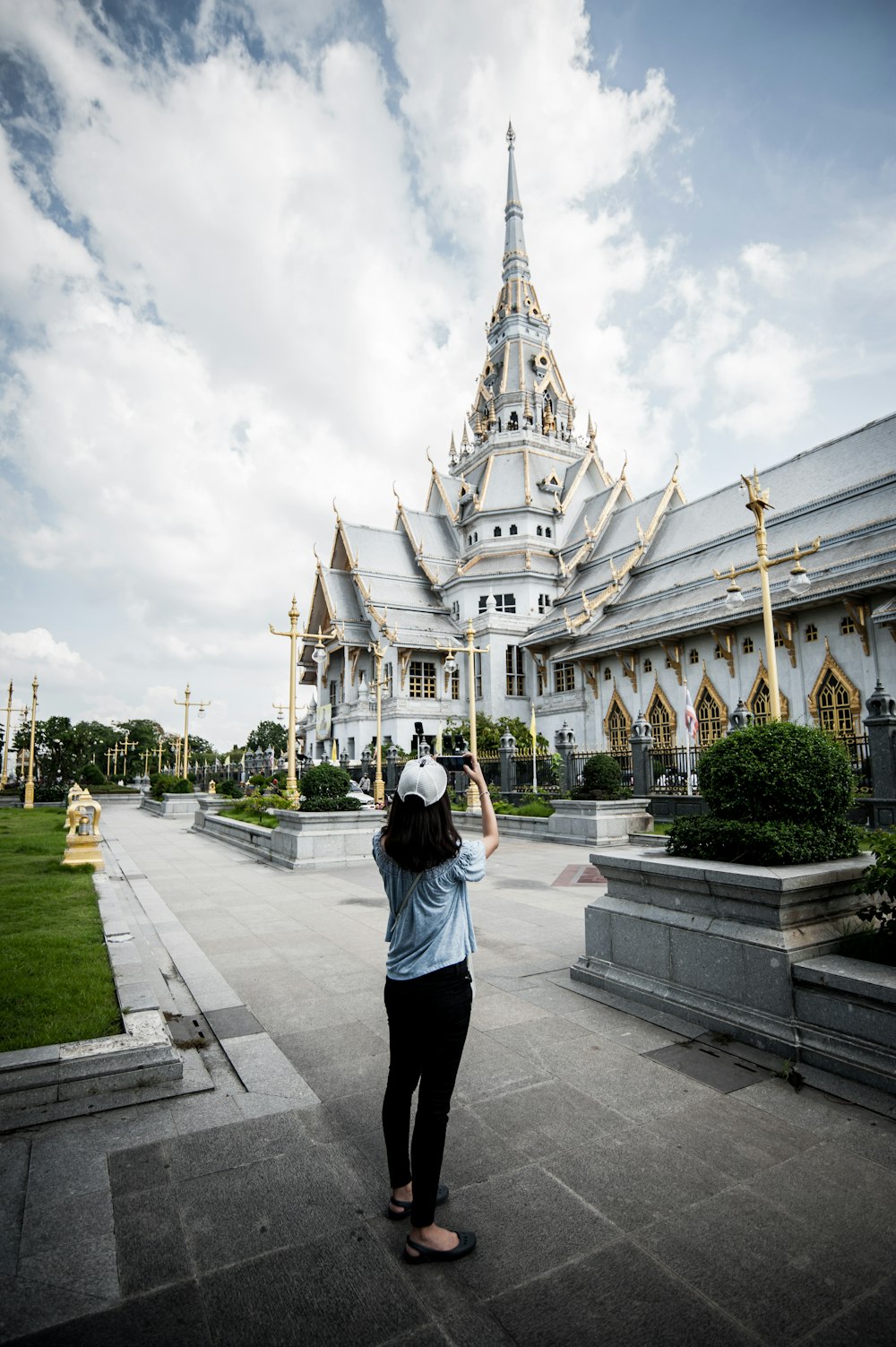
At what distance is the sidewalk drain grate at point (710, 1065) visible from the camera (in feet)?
12.8

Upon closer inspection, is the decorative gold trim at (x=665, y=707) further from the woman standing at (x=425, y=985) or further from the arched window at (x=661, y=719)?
the woman standing at (x=425, y=985)

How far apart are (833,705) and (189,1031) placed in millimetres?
23684

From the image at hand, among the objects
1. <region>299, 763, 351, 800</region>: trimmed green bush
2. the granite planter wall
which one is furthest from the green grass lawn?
<region>299, 763, 351, 800</region>: trimmed green bush

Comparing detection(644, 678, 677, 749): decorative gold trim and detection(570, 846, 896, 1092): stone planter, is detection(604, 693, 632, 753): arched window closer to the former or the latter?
detection(644, 678, 677, 749): decorative gold trim

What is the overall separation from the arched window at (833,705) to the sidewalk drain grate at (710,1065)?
21.4m

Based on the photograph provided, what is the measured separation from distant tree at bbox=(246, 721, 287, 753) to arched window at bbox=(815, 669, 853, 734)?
6377 cm

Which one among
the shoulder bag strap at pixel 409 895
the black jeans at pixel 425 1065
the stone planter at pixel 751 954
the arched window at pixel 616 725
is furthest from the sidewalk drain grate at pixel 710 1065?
the arched window at pixel 616 725

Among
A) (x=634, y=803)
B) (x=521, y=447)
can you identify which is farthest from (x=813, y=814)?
(x=521, y=447)

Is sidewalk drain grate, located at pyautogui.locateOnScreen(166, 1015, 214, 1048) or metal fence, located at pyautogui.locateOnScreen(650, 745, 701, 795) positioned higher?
metal fence, located at pyautogui.locateOnScreen(650, 745, 701, 795)

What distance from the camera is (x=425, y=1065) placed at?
8.64ft

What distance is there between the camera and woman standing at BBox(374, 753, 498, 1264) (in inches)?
101

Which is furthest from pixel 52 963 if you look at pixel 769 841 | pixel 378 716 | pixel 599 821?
pixel 378 716

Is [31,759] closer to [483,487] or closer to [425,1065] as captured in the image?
[483,487]

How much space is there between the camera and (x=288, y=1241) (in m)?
2.66
